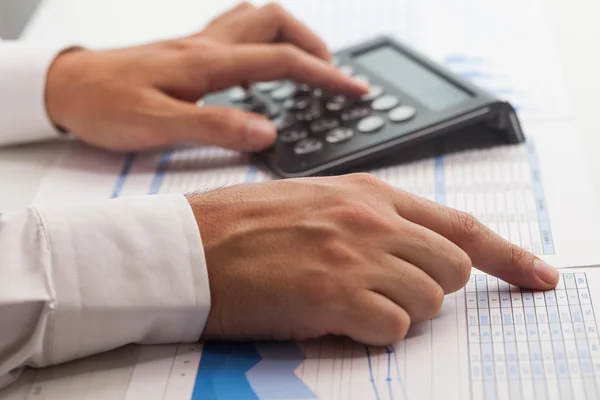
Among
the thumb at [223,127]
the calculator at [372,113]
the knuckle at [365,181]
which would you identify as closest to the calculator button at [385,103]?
the calculator at [372,113]

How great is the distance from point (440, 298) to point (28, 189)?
15.6 inches

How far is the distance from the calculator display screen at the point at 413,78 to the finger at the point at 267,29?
5cm

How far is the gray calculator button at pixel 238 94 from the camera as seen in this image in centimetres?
87

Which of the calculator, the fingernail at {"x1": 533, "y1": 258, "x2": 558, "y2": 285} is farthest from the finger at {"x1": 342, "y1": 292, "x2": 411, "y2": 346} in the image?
the calculator

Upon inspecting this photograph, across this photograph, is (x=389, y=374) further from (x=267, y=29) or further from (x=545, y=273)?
(x=267, y=29)

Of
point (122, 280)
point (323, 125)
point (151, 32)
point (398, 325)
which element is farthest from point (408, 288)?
point (151, 32)

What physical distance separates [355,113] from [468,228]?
25 centimetres

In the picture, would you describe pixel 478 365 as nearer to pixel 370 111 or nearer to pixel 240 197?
pixel 240 197

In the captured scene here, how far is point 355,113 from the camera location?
0.80m

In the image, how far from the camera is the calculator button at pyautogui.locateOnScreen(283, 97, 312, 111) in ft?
2.73

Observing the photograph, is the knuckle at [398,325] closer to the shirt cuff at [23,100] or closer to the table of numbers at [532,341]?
the table of numbers at [532,341]

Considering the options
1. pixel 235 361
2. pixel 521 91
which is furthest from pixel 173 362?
pixel 521 91

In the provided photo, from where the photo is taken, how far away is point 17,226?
55cm

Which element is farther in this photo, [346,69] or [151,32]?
[151,32]
